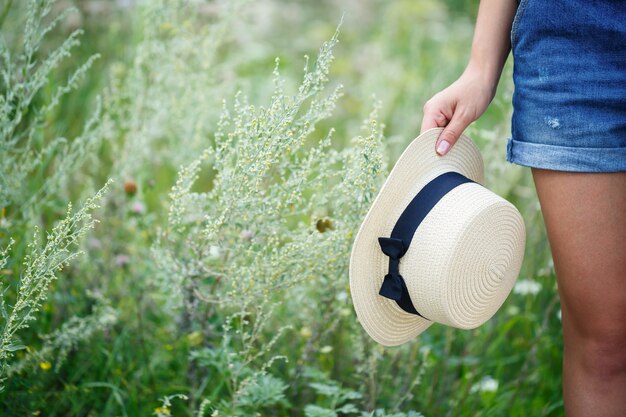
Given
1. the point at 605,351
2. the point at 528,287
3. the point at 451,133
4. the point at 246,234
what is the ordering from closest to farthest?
the point at 605,351, the point at 451,133, the point at 246,234, the point at 528,287

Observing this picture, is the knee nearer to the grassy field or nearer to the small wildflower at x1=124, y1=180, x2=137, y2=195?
the grassy field

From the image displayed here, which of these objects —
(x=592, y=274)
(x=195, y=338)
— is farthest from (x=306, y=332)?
(x=592, y=274)

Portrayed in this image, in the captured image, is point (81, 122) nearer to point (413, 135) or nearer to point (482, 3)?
point (413, 135)

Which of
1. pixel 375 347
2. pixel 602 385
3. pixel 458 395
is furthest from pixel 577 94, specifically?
pixel 458 395

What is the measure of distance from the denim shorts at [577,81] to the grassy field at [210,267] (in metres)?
0.43

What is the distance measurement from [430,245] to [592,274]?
1.17 feet

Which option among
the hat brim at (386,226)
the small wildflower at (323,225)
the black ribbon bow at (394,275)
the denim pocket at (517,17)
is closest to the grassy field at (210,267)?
the small wildflower at (323,225)

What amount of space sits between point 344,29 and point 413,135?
10.8 ft

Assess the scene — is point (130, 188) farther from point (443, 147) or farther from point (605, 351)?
point (605, 351)

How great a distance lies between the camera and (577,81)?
56.0 inches

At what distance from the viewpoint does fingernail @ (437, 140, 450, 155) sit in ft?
5.40

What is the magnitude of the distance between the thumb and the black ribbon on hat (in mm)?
85

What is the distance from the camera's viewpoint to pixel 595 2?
1409mm

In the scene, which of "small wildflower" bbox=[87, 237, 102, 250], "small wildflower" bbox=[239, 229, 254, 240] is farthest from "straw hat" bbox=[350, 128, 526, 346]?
"small wildflower" bbox=[87, 237, 102, 250]
